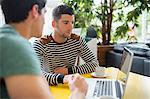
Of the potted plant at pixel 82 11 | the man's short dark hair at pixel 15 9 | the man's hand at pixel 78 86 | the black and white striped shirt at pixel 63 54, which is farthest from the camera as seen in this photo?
the potted plant at pixel 82 11

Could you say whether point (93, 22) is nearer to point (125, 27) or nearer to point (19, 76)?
point (125, 27)

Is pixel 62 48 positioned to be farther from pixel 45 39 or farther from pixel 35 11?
pixel 35 11

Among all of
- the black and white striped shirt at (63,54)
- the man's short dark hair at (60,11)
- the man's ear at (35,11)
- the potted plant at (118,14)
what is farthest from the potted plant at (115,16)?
the man's ear at (35,11)

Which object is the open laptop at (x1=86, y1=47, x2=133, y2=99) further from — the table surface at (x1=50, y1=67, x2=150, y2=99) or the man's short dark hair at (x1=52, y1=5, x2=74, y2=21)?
the man's short dark hair at (x1=52, y1=5, x2=74, y2=21)

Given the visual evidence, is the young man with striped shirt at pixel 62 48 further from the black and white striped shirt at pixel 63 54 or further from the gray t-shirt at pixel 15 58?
the gray t-shirt at pixel 15 58

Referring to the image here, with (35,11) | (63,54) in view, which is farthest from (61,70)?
(35,11)

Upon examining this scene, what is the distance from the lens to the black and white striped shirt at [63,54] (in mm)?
2271

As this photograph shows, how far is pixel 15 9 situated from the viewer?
3.15 feet

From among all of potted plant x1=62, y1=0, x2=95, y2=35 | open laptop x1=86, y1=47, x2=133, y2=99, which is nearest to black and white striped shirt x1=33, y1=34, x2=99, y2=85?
open laptop x1=86, y1=47, x2=133, y2=99

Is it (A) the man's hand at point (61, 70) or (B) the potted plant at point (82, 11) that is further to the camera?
(B) the potted plant at point (82, 11)

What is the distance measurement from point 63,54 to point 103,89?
2.45ft

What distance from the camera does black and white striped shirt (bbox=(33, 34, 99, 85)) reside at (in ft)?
7.45

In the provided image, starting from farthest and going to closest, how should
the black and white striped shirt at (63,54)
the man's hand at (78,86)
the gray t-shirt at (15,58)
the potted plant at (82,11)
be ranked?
the potted plant at (82,11) < the black and white striped shirt at (63,54) < the man's hand at (78,86) < the gray t-shirt at (15,58)

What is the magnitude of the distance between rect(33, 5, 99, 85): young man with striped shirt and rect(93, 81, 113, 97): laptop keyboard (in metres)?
0.35
